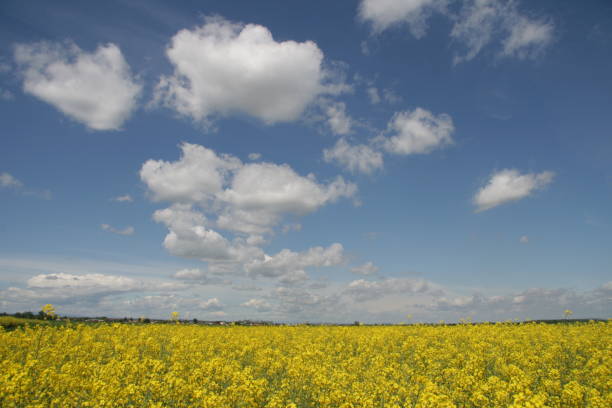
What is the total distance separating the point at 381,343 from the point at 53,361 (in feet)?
58.5

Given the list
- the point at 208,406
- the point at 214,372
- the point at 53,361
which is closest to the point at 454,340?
the point at 214,372

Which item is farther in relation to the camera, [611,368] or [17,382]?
[611,368]

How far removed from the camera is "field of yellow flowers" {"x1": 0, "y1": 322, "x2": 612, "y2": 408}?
9.20m

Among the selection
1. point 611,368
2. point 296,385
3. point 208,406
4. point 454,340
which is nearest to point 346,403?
point 208,406

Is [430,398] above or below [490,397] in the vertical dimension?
above

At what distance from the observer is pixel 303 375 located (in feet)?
39.5

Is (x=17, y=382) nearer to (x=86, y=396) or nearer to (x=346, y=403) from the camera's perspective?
(x=86, y=396)

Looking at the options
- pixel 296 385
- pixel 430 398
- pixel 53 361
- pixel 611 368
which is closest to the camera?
pixel 430 398

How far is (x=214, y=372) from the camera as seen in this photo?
12.4 meters

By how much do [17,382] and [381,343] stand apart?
18.8 metres

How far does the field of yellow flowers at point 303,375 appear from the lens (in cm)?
920

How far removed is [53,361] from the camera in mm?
15812

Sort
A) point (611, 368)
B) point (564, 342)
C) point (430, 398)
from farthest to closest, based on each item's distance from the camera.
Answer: point (564, 342)
point (611, 368)
point (430, 398)

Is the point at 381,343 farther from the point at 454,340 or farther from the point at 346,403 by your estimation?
the point at 346,403
